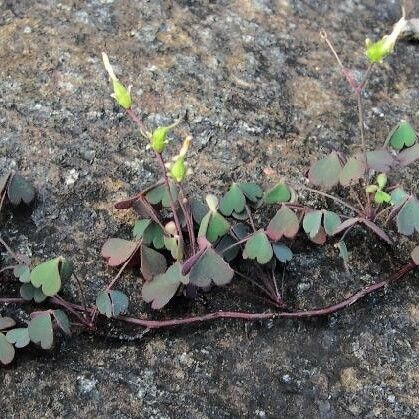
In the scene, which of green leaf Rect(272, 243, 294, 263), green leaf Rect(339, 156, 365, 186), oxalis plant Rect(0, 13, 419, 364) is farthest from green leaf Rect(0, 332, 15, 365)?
green leaf Rect(339, 156, 365, 186)

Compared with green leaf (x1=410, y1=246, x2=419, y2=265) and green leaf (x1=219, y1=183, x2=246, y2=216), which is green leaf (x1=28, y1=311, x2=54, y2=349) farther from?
green leaf (x1=410, y1=246, x2=419, y2=265)

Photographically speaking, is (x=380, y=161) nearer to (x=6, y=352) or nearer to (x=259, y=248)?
(x=259, y=248)

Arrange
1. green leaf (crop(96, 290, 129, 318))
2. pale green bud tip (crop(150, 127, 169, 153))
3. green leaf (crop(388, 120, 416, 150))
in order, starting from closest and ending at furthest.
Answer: pale green bud tip (crop(150, 127, 169, 153)) → green leaf (crop(96, 290, 129, 318)) → green leaf (crop(388, 120, 416, 150))

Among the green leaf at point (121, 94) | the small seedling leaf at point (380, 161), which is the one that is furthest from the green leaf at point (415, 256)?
the green leaf at point (121, 94)

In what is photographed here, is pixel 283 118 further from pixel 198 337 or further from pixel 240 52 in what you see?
pixel 198 337

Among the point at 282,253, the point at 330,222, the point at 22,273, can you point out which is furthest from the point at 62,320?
the point at 330,222

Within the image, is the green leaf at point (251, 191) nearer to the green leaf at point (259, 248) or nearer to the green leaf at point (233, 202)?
the green leaf at point (233, 202)

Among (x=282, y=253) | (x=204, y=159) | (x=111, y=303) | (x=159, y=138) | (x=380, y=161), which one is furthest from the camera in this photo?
(x=204, y=159)

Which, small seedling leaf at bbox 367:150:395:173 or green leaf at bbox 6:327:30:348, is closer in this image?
green leaf at bbox 6:327:30:348
